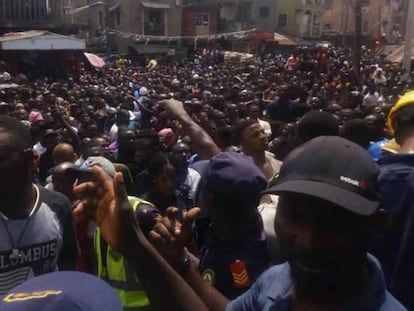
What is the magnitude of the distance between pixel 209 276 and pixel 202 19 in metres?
41.2

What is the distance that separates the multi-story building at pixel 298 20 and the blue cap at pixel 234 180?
45290 millimetres

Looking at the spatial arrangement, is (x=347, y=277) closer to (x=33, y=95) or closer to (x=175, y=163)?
(x=175, y=163)

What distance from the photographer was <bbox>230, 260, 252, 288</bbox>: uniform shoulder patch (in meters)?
2.10

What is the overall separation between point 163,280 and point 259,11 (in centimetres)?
4639

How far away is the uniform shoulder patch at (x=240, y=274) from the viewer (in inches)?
82.6

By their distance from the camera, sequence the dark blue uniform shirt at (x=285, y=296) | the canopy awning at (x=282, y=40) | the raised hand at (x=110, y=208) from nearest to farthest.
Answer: the dark blue uniform shirt at (x=285, y=296), the raised hand at (x=110, y=208), the canopy awning at (x=282, y=40)

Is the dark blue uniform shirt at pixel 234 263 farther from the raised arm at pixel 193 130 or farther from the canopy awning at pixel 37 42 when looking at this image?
the canopy awning at pixel 37 42

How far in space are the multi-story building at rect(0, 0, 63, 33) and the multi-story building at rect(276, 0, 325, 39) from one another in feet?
73.6

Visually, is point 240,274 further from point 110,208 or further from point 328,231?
point 328,231

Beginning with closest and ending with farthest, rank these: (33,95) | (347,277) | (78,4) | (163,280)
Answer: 1. (347,277)
2. (163,280)
3. (33,95)
4. (78,4)

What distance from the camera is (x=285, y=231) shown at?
58.2 inches

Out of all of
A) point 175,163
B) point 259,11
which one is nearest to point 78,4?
point 259,11

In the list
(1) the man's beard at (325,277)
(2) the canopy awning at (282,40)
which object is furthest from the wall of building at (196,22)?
(1) the man's beard at (325,277)

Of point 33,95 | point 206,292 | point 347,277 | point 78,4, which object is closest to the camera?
point 347,277
